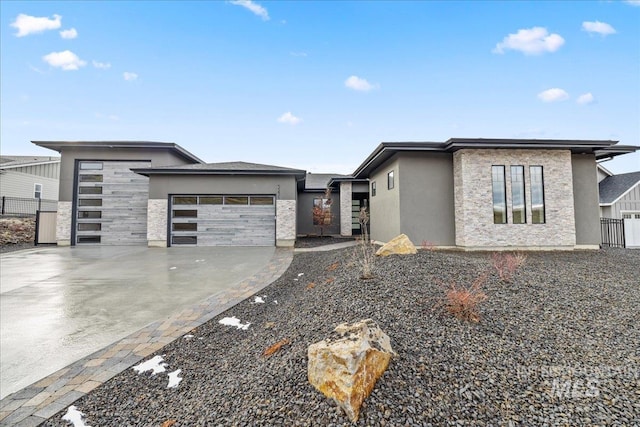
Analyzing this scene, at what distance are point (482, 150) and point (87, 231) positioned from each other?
1688 centimetres

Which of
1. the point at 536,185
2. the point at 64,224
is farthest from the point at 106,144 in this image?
the point at 536,185

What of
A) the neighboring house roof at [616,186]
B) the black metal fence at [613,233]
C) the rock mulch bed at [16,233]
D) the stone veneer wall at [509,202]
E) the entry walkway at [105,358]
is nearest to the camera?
the entry walkway at [105,358]

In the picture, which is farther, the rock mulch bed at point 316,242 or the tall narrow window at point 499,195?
the rock mulch bed at point 316,242

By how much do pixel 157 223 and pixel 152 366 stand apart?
10395 millimetres

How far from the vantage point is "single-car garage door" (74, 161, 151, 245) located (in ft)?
40.9

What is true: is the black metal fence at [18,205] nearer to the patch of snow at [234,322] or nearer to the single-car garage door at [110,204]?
the single-car garage door at [110,204]

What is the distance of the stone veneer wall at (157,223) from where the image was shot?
11.5 m

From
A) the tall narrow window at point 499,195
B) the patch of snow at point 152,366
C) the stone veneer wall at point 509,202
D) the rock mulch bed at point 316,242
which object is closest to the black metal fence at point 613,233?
the stone veneer wall at point 509,202

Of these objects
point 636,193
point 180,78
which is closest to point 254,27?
point 180,78

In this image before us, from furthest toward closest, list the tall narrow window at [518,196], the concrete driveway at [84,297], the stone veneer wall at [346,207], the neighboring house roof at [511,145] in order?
1. the stone veneer wall at [346,207]
2. the tall narrow window at [518,196]
3. the neighboring house roof at [511,145]
4. the concrete driveway at [84,297]

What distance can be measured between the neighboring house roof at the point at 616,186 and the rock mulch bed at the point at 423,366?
14423 millimetres

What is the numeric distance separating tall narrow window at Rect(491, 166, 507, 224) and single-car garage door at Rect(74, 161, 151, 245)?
14.4m

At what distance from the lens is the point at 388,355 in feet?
6.64

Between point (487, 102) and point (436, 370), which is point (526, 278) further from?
point (487, 102)
